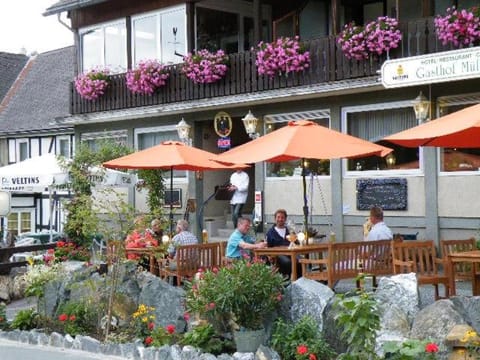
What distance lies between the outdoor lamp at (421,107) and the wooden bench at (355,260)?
519 cm

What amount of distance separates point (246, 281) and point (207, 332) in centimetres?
73

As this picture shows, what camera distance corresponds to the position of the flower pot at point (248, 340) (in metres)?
8.48

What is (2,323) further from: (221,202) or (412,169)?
(221,202)

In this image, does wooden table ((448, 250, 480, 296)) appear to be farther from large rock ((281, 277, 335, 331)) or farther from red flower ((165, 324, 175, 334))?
red flower ((165, 324, 175, 334))

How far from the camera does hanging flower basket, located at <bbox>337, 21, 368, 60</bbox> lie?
15922mm

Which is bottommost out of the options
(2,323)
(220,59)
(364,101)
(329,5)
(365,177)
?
(2,323)

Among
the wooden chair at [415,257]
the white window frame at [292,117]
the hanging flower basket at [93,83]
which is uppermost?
the hanging flower basket at [93,83]

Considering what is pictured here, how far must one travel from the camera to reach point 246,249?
469 inches

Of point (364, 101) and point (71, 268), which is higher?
point (364, 101)

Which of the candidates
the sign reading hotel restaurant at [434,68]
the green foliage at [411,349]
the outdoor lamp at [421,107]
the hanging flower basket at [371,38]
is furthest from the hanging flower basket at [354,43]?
the green foliage at [411,349]

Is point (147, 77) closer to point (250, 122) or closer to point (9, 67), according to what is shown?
point (250, 122)

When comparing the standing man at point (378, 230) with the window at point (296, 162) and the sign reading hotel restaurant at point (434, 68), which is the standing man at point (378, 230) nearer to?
the sign reading hotel restaurant at point (434, 68)

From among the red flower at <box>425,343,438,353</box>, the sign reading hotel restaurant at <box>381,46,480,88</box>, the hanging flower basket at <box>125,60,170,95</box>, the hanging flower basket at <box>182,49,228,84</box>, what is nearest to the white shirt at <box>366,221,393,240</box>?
the sign reading hotel restaurant at <box>381,46,480,88</box>

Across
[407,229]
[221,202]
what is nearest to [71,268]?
[407,229]
